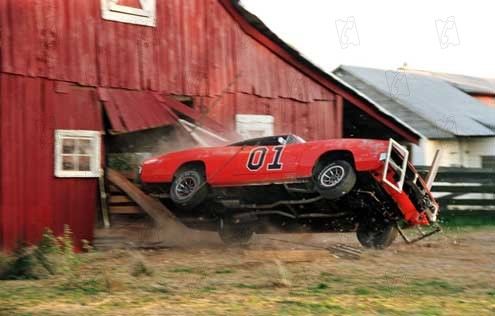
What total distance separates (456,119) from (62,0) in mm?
19788

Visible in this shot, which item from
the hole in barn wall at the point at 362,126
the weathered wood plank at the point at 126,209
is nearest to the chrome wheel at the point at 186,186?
the weathered wood plank at the point at 126,209

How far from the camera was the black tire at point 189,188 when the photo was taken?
1206 cm

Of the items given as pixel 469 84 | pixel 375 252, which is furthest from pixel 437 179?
pixel 469 84

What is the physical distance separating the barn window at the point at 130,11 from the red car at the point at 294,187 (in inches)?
117

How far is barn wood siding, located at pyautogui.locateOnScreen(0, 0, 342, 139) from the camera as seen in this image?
1262 cm

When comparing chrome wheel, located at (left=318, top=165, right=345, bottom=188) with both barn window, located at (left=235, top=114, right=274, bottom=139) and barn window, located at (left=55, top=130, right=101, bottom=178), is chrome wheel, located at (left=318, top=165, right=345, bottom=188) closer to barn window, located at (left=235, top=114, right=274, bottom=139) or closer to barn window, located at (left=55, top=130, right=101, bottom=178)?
barn window, located at (left=235, top=114, right=274, bottom=139)

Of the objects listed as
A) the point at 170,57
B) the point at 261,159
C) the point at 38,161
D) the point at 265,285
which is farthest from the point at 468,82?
the point at 265,285

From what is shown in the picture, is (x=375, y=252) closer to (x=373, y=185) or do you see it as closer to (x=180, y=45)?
(x=373, y=185)

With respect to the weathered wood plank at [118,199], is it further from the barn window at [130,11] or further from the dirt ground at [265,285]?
the barn window at [130,11]

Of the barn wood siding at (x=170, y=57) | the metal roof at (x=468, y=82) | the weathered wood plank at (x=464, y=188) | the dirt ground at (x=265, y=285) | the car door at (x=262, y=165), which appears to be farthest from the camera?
the metal roof at (x=468, y=82)

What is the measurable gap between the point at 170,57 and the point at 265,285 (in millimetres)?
7132

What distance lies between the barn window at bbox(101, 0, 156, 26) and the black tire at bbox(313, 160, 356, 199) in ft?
16.7

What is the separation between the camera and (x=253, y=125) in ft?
51.0

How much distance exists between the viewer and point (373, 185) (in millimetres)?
11125
